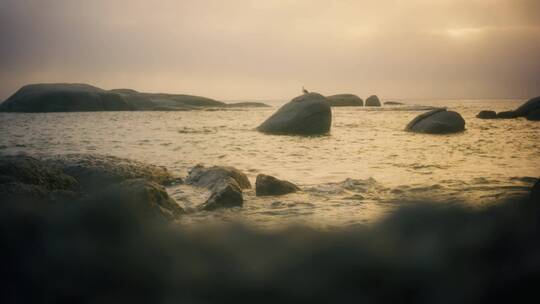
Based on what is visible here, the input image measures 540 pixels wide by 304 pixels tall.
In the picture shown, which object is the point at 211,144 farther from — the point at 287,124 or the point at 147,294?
the point at 147,294

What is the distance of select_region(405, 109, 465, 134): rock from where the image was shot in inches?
489

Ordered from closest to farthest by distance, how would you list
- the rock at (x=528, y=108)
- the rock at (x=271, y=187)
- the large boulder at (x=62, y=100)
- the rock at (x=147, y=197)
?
the rock at (x=147, y=197) → the rock at (x=271, y=187) → the rock at (x=528, y=108) → the large boulder at (x=62, y=100)

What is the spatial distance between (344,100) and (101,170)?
182 feet

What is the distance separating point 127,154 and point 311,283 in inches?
275

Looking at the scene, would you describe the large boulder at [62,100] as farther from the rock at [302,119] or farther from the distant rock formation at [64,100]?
the rock at [302,119]

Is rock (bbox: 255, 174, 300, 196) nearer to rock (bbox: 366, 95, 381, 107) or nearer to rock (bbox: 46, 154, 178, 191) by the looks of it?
rock (bbox: 46, 154, 178, 191)

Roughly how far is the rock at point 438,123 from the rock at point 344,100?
43.6m

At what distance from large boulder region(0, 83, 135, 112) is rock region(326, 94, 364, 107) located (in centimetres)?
3052

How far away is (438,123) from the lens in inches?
495

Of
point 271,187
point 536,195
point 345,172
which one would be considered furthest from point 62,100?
point 536,195

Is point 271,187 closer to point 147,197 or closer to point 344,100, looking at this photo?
point 147,197

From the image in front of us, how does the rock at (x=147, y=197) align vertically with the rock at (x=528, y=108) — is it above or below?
below

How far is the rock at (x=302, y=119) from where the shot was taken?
13.3 metres

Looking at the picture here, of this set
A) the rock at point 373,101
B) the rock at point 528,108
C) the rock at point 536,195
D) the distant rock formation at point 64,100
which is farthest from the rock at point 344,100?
the rock at point 536,195
